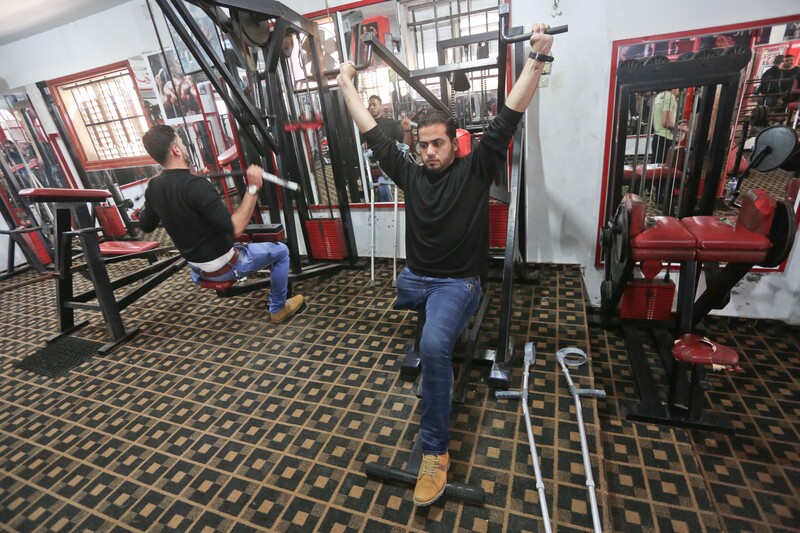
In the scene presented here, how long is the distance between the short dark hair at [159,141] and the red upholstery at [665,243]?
2763mm

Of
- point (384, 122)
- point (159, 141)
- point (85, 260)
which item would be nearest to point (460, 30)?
point (384, 122)

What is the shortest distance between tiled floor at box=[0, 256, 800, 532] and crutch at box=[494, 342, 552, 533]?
0.20 ft

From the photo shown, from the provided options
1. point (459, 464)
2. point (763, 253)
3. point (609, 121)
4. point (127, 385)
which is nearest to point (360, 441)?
point (459, 464)

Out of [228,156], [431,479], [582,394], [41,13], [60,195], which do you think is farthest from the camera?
[228,156]

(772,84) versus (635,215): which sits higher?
(772,84)

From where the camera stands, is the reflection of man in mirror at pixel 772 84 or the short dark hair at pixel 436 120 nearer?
the short dark hair at pixel 436 120

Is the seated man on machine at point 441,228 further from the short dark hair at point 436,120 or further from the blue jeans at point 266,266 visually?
the blue jeans at point 266,266

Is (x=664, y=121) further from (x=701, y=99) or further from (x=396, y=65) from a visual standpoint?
(x=396, y=65)

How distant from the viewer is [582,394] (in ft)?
6.57

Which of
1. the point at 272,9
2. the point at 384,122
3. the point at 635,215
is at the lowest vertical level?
the point at 635,215

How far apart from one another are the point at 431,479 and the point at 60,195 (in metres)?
3.54

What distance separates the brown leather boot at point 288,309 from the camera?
10.3ft

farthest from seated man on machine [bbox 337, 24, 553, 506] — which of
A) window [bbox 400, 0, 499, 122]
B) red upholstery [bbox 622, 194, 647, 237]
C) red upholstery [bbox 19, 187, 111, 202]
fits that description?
red upholstery [bbox 19, 187, 111, 202]

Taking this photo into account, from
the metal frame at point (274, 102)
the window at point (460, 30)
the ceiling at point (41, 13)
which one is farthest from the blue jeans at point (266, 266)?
the ceiling at point (41, 13)
